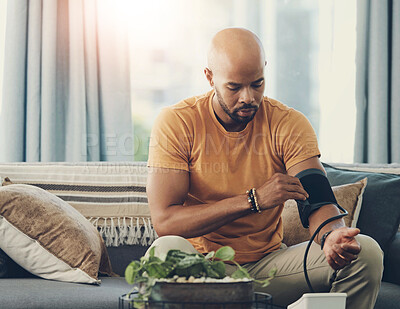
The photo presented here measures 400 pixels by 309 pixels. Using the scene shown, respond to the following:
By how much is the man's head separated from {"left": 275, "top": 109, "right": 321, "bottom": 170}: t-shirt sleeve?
0.42 ft

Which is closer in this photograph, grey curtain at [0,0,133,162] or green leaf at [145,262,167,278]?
green leaf at [145,262,167,278]

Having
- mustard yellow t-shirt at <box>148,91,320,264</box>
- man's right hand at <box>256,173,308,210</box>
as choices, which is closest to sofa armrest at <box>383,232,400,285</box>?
mustard yellow t-shirt at <box>148,91,320,264</box>

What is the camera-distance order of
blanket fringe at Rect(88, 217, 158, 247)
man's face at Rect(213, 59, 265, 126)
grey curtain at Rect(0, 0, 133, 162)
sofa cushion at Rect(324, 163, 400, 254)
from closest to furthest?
man's face at Rect(213, 59, 265, 126) → sofa cushion at Rect(324, 163, 400, 254) → blanket fringe at Rect(88, 217, 158, 247) → grey curtain at Rect(0, 0, 133, 162)

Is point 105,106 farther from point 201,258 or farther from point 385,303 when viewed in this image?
point 201,258

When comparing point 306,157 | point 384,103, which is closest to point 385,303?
point 306,157

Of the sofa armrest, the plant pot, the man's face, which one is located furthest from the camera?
the sofa armrest

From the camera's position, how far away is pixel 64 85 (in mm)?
2859

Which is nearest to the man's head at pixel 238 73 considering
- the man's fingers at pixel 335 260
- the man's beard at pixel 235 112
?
the man's beard at pixel 235 112

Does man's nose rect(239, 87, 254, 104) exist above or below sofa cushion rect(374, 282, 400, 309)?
above

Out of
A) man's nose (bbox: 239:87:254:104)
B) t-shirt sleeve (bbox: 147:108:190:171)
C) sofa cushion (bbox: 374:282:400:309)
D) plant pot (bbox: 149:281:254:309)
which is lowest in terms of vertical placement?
sofa cushion (bbox: 374:282:400:309)

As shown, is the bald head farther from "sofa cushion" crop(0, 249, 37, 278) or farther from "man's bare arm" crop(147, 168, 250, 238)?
"sofa cushion" crop(0, 249, 37, 278)

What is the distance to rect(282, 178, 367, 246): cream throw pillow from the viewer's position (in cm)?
199

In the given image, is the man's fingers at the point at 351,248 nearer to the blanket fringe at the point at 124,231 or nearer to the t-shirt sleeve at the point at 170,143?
the t-shirt sleeve at the point at 170,143

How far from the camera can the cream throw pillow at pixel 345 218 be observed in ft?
6.53
